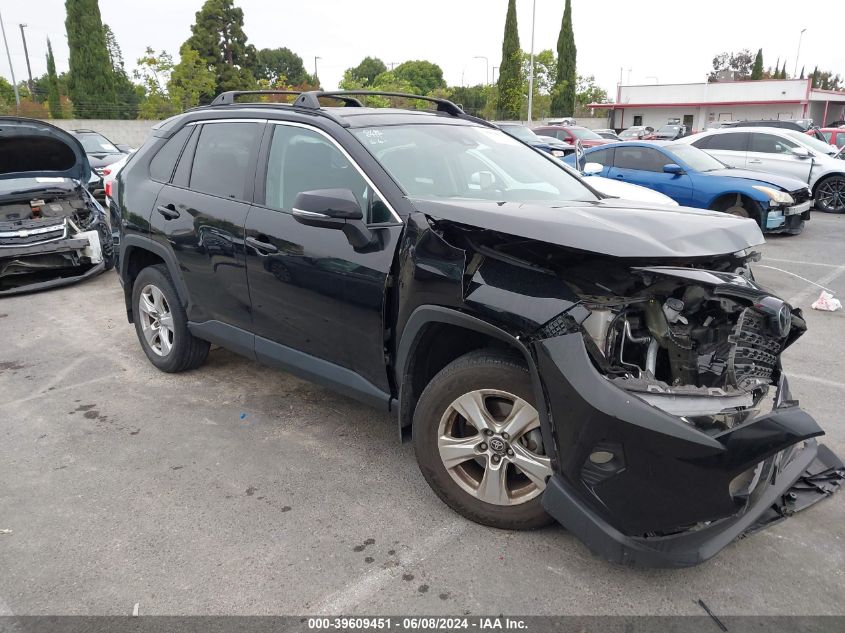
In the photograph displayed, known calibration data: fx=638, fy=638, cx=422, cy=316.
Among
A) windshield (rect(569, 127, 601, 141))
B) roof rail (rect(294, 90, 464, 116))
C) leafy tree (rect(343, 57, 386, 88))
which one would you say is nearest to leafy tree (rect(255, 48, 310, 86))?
leafy tree (rect(343, 57, 386, 88))

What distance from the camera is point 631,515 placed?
2293 mm

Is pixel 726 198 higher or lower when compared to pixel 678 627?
higher

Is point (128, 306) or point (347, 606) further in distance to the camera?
point (128, 306)

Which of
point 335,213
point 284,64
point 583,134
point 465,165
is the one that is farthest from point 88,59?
point 284,64

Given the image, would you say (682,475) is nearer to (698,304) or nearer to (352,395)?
(698,304)

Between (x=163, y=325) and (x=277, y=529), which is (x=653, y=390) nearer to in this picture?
(x=277, y=529)

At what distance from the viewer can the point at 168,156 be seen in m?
4.47

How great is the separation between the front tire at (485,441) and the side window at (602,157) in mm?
9217

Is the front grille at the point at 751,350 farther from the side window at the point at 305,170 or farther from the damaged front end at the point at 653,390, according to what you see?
the side window at the point at 305,170

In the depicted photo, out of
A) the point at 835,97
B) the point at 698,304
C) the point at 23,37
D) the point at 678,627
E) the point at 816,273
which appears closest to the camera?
A: the point at 678,627

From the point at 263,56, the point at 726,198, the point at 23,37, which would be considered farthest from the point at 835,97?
the point at 23,37

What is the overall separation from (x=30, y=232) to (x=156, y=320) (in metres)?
3.30

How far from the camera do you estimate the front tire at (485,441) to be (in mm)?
2639

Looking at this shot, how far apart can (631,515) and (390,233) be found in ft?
5.29
